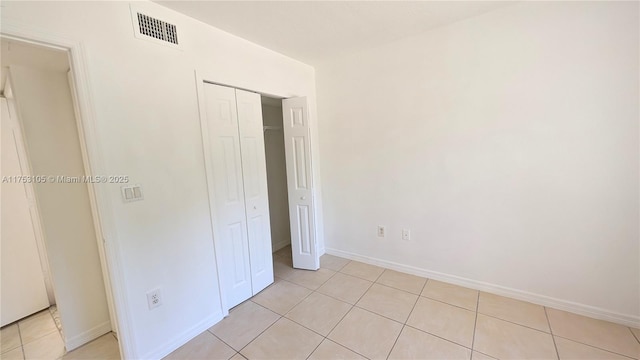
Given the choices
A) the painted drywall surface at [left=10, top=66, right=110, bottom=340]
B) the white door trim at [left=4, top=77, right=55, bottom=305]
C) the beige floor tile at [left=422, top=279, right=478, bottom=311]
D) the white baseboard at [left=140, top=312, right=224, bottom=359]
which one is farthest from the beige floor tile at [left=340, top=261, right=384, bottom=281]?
the white door trim at [left=4, top=77, right=55, bottom=305]

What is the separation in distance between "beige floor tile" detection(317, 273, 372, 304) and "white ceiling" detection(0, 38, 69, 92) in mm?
2645

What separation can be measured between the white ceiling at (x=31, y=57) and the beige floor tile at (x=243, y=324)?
2.14 meters

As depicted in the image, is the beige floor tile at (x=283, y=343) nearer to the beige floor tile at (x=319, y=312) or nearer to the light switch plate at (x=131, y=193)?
the beige floor tile at (x=319, y=312)

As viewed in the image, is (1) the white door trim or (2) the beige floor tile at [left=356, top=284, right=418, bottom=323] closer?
(2) the beige floor tile at [left=356, top=284, right=418, bottom=323]

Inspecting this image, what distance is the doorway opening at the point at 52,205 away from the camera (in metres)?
1.78

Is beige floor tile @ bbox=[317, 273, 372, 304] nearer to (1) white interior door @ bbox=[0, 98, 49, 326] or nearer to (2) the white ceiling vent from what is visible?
(2) the white ceiling vent

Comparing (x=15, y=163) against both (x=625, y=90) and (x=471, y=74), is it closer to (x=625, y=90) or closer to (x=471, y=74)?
(x=471, y=74)

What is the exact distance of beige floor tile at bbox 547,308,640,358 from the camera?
1.66 metres

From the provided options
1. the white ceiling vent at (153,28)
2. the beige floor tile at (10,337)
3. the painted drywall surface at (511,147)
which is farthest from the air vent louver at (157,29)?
the beige floor tile at (10,337)

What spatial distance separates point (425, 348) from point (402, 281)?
91 cm

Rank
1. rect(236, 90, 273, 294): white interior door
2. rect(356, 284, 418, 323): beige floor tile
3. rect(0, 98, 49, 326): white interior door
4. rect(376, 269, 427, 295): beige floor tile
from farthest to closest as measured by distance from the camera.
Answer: rect(376, 269, 427, 295): beige floor tile
rect(236, 90, 273, 294): white interior door
rect(0, 98, 49, 326): white interior door
rect(356, 284, 418, 323): beige floor tile

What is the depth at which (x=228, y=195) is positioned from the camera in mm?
2248

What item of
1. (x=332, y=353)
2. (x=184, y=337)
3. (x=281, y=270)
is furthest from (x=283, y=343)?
(x=281, y=270)

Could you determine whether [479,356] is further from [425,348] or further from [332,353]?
[332,353]
